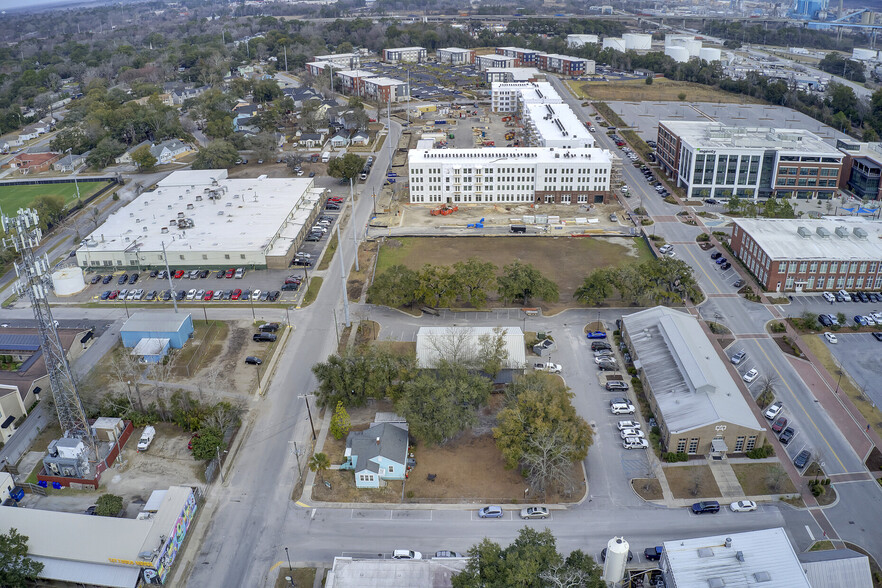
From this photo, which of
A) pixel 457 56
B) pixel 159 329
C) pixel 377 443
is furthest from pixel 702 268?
pixel 457 56

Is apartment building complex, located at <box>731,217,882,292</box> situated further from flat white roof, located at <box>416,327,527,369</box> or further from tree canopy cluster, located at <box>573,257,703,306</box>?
flat white roof, located at <box>416,327,527,369</box>

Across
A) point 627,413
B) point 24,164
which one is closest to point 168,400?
point 627,413

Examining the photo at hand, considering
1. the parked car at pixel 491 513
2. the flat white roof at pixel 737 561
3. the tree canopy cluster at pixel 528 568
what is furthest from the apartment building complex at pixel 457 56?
the tree canopy cluster at pixel 528 568

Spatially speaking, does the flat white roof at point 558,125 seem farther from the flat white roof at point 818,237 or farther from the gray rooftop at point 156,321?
the gray rooftop at point 156,321

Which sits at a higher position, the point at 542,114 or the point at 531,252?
the point at 542,114

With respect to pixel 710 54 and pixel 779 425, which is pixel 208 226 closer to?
pixel 779 425

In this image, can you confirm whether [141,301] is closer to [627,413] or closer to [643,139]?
[627,413]

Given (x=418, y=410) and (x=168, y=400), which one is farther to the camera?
(x=168, y=400)
